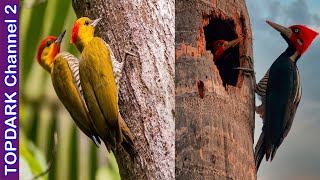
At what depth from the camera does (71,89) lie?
14.1 ft

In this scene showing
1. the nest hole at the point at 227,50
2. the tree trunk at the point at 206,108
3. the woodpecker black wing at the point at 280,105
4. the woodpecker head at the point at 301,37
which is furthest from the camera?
the woodpecker head at the point at 301,37

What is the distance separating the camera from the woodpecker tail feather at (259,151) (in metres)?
4.49

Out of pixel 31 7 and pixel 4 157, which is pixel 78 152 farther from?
pixel 31 7

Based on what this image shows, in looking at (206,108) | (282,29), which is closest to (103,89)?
(206,108)

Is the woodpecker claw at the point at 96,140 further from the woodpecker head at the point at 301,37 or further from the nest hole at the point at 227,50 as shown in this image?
the woodpecker head at the point at 301,37

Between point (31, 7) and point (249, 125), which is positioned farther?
point (31, 7)

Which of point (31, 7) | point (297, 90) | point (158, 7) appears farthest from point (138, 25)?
point (297, 90)

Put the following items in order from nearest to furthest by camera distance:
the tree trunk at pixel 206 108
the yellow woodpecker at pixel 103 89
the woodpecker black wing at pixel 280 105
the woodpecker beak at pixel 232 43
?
1. the tree trunk at pixel 206 108
2. the yellow woodpecker at pixel 103 89
3. the woodpecker beak at pixel 232 43
4. the woodpecker black wing at pixel 280 105

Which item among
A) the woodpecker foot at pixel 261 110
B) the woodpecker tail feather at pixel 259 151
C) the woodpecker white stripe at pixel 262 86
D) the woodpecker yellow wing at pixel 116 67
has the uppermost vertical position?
the woodpecker yellow wing at pixel 116 67

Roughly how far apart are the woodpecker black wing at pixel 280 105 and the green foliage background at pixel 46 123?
2.92ft

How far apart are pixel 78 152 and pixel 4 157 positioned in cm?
39

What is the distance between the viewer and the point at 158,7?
171 inches

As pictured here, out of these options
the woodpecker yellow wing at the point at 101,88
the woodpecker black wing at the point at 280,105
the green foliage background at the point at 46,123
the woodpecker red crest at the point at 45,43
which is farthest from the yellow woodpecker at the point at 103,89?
the woodpecker black wing at the point at 280,105

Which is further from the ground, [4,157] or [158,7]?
[158,7]
